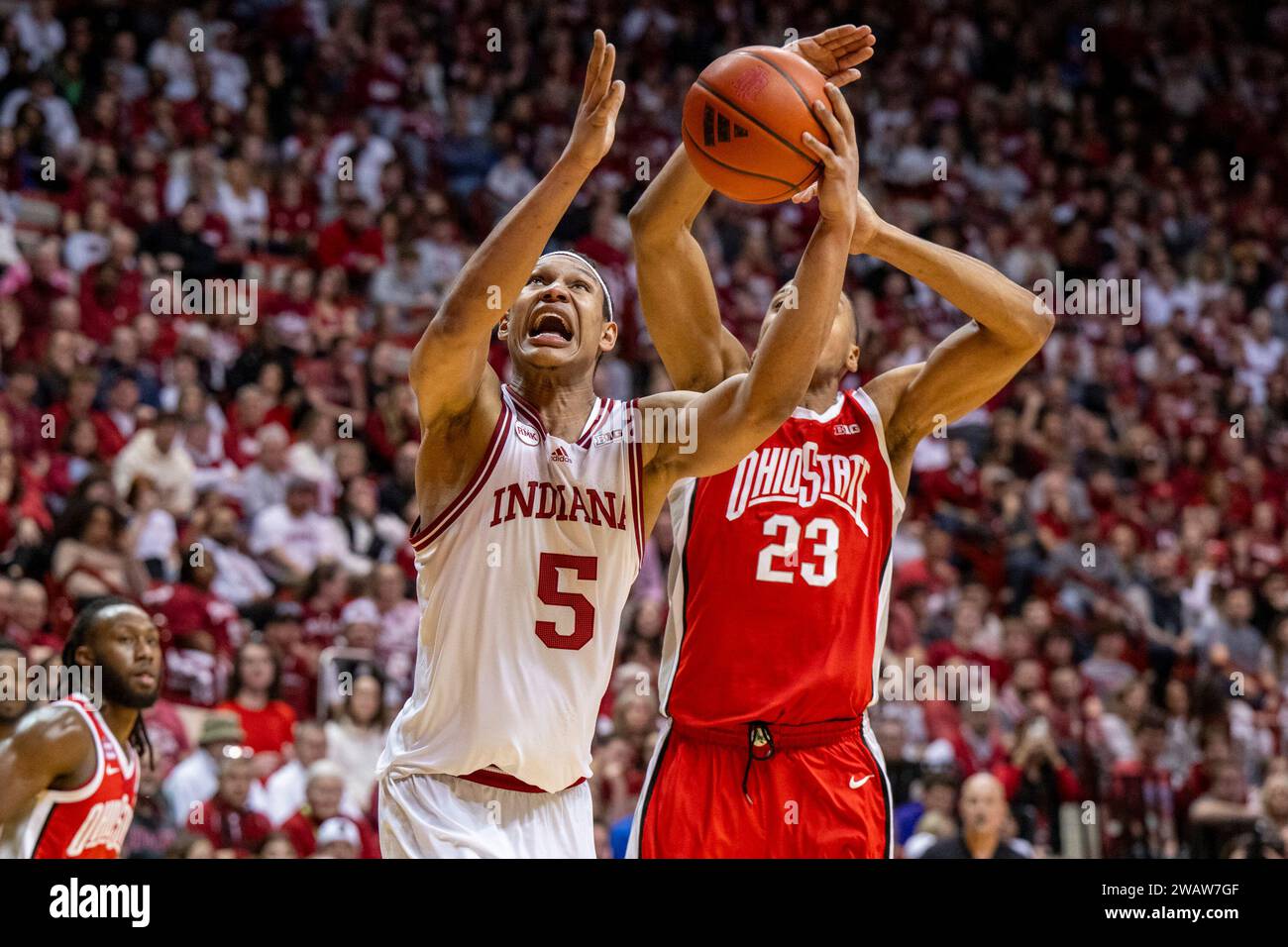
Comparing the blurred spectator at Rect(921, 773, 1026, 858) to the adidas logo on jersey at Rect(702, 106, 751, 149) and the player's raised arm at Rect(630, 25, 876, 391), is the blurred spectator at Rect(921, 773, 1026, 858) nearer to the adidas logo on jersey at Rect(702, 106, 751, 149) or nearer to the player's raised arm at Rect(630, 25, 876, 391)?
the player's raised arm at Rect(630, 25, 876, 391)

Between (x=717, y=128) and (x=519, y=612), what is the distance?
1283 mm

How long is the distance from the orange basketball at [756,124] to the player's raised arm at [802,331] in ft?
0.25

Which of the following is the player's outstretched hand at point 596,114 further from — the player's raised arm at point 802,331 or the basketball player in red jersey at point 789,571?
the basketball player in red jersey at point 789,571

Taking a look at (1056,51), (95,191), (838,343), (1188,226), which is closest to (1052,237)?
(1188,226)

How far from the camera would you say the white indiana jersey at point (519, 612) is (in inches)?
149

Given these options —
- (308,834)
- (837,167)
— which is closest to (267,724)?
(308,834)

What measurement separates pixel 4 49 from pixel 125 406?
3.50 m

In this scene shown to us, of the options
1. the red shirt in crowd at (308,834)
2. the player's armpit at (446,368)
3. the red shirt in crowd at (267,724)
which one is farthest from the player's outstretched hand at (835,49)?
the red shirt in crowd at (267,724)

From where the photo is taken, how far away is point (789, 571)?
445 cm

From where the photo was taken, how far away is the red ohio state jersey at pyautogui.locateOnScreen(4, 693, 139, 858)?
187 inches

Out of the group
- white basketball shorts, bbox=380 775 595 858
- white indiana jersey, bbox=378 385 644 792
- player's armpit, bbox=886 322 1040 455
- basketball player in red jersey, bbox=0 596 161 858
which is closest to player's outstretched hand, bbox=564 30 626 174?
white indiana jersey, bbox=378 385 644 792

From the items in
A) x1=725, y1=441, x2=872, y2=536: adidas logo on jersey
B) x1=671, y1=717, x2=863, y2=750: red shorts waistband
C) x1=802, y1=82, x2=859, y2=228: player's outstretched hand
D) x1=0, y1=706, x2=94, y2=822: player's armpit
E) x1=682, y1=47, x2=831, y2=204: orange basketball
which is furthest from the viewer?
x1=0, y1=706, x2=94, y2=822: player's armpit

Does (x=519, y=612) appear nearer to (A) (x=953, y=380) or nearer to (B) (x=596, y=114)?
(B) (x=596, y=114)

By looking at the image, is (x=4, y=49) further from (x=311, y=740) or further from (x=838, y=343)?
(x=838, y=343)
